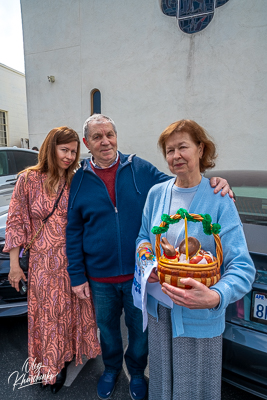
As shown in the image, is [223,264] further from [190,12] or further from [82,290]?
[190,12]

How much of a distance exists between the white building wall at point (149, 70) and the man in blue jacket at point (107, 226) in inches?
213

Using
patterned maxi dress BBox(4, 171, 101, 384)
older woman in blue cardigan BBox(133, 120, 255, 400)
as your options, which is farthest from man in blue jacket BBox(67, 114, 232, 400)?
older woman in blue cardigan BBox(133, 120, 255, 400)

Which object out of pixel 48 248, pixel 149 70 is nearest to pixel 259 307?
pixel 48 248

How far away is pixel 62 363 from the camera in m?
1.85

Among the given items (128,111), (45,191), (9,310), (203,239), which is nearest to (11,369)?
(9,310)

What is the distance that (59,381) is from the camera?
6.13 ft

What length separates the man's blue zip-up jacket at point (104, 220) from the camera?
1.60 metres

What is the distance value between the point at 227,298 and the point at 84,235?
977 mm

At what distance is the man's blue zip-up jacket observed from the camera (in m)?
1.60

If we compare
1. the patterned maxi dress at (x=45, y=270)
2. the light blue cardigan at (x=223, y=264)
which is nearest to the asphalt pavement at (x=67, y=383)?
the patterned maxi dress at (x=45, y=270)

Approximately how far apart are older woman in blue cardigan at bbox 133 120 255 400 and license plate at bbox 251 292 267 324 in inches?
9.8

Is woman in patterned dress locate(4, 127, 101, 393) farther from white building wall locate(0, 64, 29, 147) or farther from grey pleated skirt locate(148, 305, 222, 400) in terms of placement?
white building wall locate(0, 64, 29, 147)

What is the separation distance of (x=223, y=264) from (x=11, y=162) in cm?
462

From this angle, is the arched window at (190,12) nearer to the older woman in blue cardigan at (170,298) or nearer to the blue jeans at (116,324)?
the older woman in blue cardigan at (170,298)
